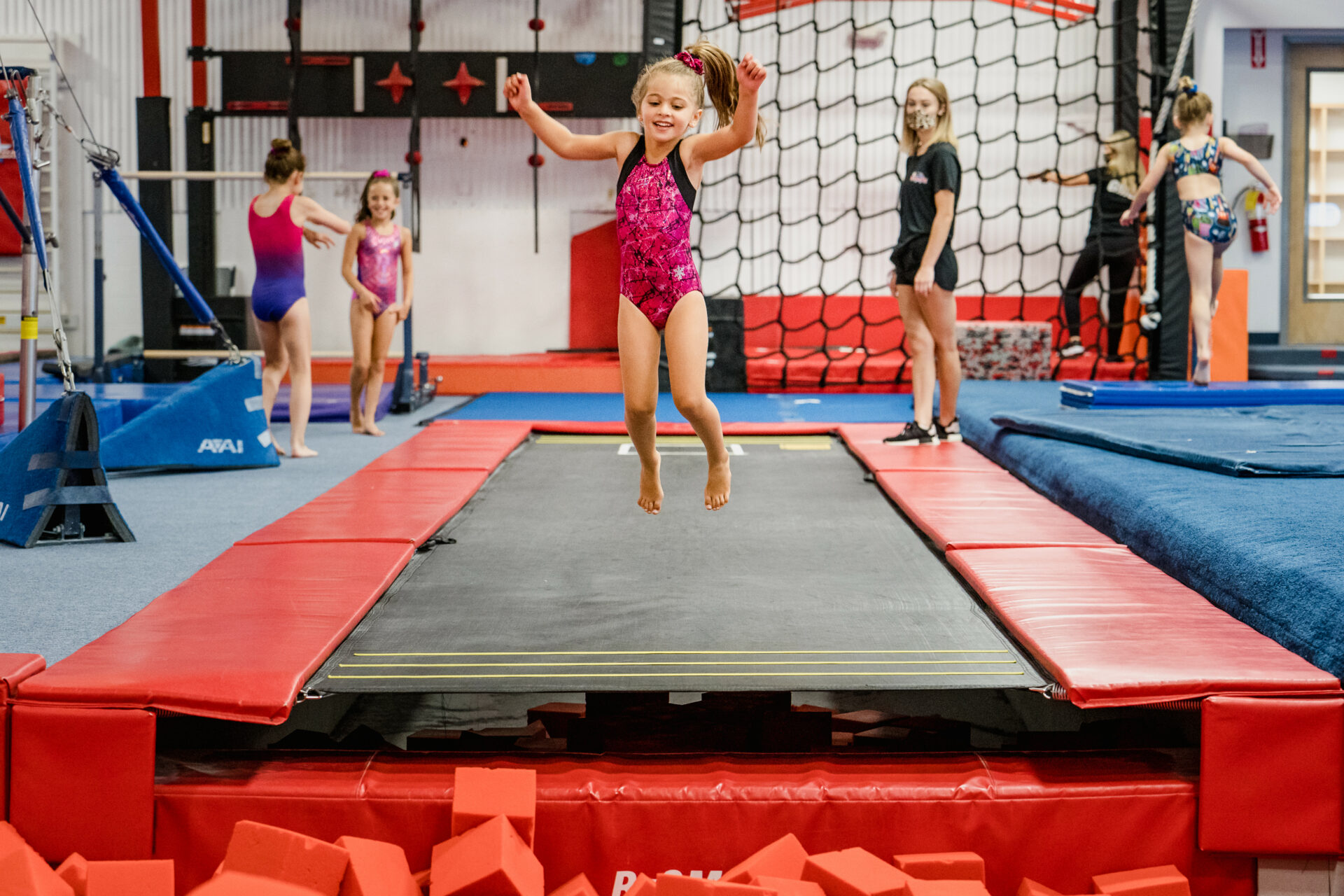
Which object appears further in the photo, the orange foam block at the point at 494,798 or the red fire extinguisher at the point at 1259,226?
the red fire extinguisher at the point at 1259,226

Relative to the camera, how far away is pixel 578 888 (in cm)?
131

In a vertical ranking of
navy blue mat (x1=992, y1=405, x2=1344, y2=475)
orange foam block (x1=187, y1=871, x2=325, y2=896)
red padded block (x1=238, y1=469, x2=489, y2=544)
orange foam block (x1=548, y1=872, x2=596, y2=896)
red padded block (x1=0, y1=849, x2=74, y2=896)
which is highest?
navy blue mat (x1=992, y1=405, x2=1344, y2=475)

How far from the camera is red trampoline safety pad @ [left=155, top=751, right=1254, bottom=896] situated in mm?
1369

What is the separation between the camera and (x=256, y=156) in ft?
21.9

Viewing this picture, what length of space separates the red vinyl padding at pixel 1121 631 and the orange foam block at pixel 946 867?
0.75 ft

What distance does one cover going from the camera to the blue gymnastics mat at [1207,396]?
386 centimetres

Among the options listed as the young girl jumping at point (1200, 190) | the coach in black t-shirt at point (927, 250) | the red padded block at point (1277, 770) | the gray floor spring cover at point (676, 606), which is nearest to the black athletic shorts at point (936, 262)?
the coach in black t-shirt at point (927, 250)

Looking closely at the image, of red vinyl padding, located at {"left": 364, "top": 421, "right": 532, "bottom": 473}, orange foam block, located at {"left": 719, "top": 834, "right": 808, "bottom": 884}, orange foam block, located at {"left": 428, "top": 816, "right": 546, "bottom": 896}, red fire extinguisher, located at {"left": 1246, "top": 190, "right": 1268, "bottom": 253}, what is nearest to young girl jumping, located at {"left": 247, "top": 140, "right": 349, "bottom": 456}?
red vinyl padding, located at {"left": 364, "top": 421, "right": 532, "bottom": 473}

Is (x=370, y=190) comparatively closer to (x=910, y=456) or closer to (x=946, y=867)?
(x=910, y=456)

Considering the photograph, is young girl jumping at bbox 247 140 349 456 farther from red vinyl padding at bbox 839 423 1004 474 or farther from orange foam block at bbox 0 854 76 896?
orange foam block at bbox 0 854 76 896

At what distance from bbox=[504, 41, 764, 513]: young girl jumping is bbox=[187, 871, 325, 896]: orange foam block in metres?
0.88

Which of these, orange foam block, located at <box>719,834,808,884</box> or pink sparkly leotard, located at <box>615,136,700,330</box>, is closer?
orange foam block, located at <box>719,834,808,884</box>

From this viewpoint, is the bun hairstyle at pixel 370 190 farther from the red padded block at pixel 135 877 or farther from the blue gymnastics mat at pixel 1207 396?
the red padded block at pixel 135 877

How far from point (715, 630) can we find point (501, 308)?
5.55 metres
